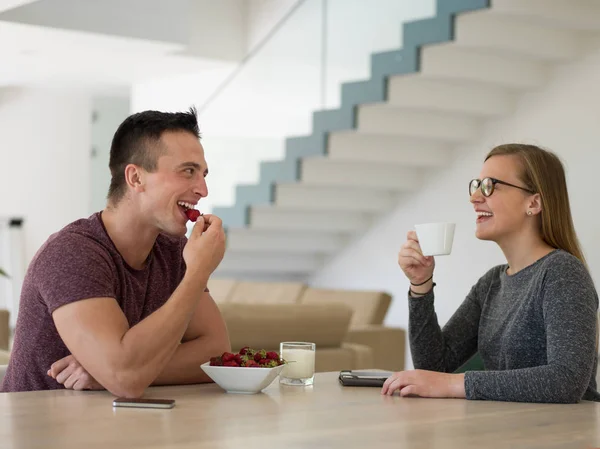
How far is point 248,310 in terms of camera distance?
3.74 m

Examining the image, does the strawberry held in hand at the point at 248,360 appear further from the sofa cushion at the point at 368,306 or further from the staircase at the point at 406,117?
the staircase at the point at 406,117

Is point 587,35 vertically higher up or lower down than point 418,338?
higher up

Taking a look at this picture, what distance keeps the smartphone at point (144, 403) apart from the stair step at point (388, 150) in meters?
4.71

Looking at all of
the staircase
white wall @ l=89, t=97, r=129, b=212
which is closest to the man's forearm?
the staircase

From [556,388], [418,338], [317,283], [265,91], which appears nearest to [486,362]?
[418,338]

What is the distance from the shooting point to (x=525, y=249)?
7.14ft

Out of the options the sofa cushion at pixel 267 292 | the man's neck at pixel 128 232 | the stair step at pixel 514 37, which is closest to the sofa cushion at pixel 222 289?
the sofa cushion at pixel 267 292

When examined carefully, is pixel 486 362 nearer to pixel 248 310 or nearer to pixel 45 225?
pixel 248 310

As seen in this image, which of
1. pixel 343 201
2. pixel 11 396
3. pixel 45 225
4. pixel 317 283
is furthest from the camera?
pixel 45 225

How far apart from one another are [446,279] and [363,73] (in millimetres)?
1680

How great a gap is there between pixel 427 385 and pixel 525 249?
1.63 ft

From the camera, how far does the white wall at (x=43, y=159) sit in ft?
31.8

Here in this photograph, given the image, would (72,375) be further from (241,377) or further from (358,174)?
(358,174)

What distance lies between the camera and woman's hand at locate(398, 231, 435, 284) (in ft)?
7.00
